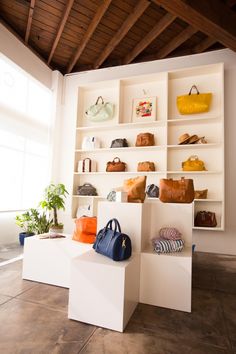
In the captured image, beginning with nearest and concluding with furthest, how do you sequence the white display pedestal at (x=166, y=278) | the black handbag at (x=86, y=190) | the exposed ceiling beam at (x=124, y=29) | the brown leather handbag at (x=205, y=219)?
the white display pedestal at (x=166, y=278)
the exposed ceiling beam at (x=124, y=29)
the brown leather handbag at (x=205, y=219)
the black handbag at (x=86, y=190)

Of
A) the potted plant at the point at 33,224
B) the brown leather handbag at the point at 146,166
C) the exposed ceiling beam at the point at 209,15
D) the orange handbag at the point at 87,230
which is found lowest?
the potted plant at the point at 33,224

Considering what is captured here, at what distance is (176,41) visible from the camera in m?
3.62

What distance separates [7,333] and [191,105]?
133 inches

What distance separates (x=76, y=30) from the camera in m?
3.61

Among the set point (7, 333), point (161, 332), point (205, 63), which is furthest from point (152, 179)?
point (7, 333)

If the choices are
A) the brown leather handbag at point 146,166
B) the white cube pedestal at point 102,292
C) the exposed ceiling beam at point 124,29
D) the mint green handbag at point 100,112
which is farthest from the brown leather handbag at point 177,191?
the exposed ceiling beam at point 124,29

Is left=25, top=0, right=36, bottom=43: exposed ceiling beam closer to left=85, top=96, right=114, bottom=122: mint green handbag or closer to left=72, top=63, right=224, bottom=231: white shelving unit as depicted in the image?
left=72, top=63, right=224, bottom=231: white shelving unit

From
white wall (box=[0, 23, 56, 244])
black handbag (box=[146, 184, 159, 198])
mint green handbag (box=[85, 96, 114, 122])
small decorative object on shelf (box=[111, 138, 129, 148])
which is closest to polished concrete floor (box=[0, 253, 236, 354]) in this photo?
black handbag (box=[146, 184, 159, 198])

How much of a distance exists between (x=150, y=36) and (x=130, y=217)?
10.3ft

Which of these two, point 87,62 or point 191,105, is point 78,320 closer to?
point 191,105

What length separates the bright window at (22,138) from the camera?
3.46 meters

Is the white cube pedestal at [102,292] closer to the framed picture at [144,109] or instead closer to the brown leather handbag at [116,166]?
the brown leather handbag at [116,166]

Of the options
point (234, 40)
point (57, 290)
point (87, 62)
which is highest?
point (87, 62)

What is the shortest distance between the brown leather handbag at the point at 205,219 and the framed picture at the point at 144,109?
5.45 feet
